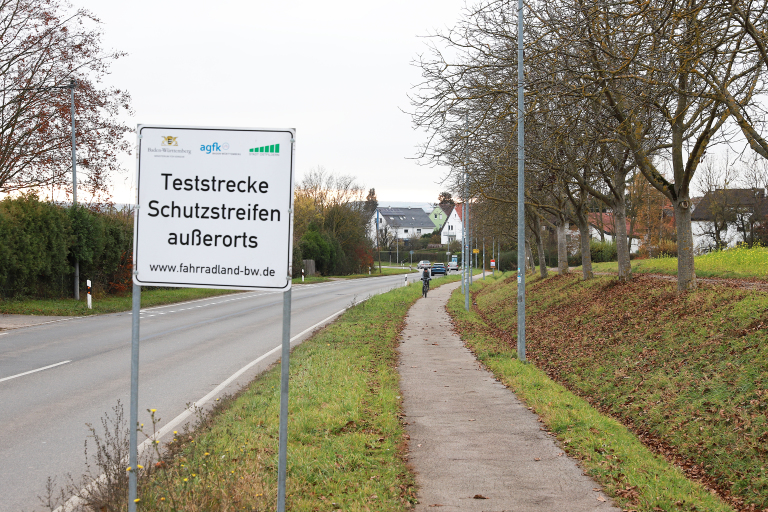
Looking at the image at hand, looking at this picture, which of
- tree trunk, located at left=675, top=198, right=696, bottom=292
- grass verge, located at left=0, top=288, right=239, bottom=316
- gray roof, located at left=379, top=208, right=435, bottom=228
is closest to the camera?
tree trunk, located at left=675, top=198, right=696, bottom=292

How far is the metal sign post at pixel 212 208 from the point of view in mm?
3896

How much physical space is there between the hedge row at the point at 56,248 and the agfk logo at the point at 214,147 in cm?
2008

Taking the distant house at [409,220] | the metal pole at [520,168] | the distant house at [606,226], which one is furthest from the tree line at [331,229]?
the distant house at [409,220]

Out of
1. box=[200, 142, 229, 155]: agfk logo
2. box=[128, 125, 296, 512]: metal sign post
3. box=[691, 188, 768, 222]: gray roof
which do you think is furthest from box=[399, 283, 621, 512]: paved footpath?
box=[691, 188, 768, 222]: gray roof

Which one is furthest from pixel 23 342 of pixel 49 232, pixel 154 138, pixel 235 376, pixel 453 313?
pixel 453 313

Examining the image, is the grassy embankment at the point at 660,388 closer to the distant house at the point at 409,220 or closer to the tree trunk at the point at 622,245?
the tree trunk at the point at 622,245

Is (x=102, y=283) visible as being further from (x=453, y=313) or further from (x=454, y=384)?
(x=454, y=384)

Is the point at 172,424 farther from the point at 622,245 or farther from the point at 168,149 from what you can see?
the point at 622,245

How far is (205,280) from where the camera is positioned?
389cm

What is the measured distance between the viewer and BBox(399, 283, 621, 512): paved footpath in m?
4.96

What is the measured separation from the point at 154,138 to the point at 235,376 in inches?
285

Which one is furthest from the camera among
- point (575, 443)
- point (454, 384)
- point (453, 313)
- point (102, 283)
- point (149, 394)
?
point (102, 283)

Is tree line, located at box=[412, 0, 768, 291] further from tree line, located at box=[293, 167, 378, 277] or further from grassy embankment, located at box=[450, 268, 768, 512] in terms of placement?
tree line, located at box=[293, 167, 378, 277]

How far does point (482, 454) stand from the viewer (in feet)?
20.1
